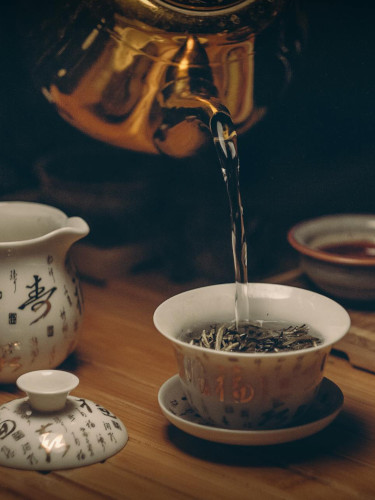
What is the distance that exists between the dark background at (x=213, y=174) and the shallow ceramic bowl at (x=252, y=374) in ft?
1.09

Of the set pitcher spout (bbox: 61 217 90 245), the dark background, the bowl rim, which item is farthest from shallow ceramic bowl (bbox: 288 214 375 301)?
pitcher spout (bbox: 61 217 90 245)

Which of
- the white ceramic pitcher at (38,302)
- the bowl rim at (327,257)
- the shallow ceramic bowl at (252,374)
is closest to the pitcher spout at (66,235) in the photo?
the white ceramic pitcher at (38,302)

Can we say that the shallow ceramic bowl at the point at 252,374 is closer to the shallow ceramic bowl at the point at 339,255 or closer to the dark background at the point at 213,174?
the shallow ceramic bowl at the point at 339,255

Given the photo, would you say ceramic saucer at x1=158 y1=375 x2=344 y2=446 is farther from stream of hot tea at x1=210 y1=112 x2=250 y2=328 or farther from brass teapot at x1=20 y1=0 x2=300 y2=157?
brass teapot at x1=20 y1=0 x2=300 y2=157

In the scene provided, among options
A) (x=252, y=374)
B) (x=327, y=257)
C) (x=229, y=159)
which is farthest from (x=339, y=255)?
(x=252, y=374)

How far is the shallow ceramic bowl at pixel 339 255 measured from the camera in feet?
2.92

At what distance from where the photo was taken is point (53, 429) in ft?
2.20

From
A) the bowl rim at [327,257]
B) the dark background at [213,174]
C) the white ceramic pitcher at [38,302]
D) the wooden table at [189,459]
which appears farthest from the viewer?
the dark background at [213,174]

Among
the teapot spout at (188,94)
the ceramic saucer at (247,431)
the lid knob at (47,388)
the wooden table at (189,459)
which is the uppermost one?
the teapot spout at (188,94)

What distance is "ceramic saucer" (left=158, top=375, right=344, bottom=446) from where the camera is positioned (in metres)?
0.66

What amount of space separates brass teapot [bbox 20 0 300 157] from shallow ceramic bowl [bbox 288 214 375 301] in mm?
163

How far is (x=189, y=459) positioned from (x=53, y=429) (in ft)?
0.40

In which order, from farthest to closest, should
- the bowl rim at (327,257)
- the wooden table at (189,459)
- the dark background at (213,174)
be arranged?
the dark background at (213,174) → the bowl rim at (327,257) → the wooden table at (189,459)

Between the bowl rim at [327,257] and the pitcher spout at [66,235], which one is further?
the bowl rim at [327,257]
